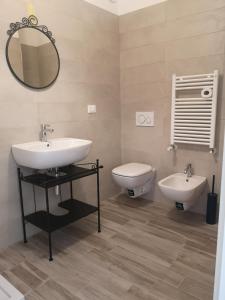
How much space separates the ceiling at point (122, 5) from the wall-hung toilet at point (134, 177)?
182 cm

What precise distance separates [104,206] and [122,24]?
87.5 inches

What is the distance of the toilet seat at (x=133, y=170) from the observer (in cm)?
248

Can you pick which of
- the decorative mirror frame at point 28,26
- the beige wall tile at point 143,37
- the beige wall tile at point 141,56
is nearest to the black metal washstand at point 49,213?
the decorative mirror frame at point 28,26

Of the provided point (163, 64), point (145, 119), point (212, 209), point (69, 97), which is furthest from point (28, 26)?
point (212, 209)

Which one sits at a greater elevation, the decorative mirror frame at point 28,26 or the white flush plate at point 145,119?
the decorative mirror frame at point 28,26

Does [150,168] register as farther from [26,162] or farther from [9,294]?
[9,294]

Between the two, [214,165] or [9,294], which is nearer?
[9,294]

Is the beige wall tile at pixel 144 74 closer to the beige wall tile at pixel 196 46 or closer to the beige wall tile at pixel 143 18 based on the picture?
the beige wall tile at pixel 196 46

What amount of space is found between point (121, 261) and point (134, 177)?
0.86m

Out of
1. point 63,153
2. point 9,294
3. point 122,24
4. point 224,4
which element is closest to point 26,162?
point 63,153

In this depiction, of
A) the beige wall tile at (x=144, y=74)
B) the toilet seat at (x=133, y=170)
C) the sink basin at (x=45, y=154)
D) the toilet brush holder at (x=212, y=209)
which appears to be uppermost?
the beige wall tile at (x=144, y=74)

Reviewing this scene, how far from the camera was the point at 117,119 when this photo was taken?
2990 millimetres

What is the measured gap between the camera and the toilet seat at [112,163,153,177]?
248 cm

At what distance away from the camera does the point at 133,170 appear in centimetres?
259
